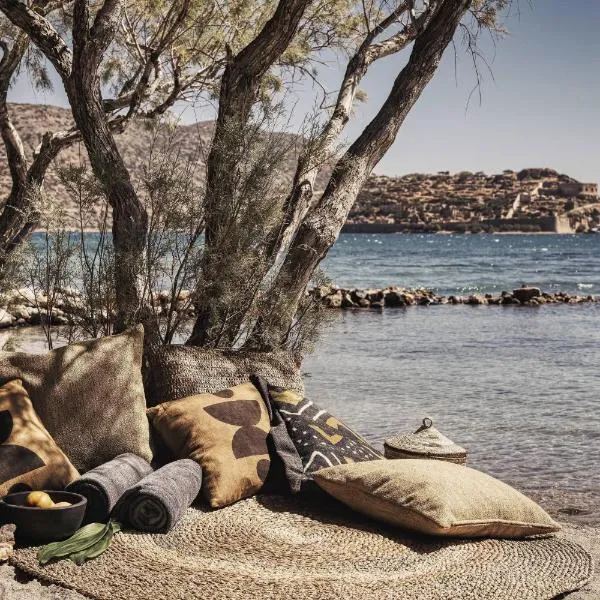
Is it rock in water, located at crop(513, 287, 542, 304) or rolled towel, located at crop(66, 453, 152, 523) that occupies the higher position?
rolled towel, located at crop(66, 453, 152, 523)

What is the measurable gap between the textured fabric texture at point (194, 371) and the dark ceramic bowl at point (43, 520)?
1.15 meters

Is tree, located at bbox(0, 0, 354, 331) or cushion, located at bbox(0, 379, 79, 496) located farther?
tree, located at bbox(0, 0, 354, 331)

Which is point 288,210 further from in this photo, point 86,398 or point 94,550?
point 94,550

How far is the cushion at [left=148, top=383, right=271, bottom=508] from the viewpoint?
362cm

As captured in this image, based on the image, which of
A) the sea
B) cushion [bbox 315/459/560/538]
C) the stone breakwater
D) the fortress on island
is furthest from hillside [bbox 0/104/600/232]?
cushion [bbox 315/459/560/538]

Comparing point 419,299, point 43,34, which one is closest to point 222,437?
point 43,34

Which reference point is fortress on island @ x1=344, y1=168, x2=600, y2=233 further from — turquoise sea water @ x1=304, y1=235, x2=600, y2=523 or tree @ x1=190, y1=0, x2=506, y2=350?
tree @ x1=190, y1=0, x2=506, y2=350

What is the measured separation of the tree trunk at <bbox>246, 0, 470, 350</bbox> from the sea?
0.68 m

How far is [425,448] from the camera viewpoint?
419cm

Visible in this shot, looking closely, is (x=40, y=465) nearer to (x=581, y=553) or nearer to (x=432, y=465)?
(x=432, y=465)

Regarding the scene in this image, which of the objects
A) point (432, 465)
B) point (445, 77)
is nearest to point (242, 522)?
point (432, 465)

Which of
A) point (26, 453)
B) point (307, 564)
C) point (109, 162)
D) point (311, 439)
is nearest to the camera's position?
point (307, 564)

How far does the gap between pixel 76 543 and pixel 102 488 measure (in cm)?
26

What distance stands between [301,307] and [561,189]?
94223 millimetres
